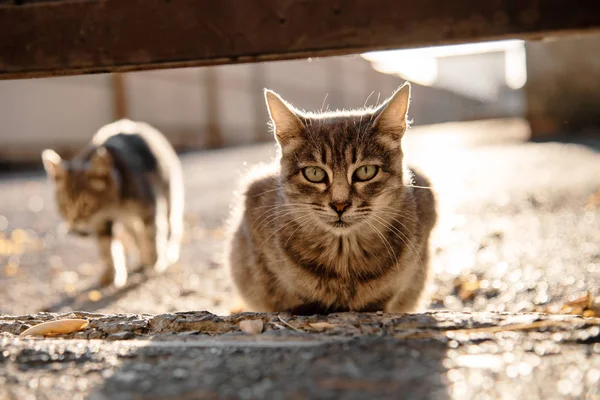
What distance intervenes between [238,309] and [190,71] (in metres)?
19.9

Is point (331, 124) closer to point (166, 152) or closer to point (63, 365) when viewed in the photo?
point (63, 365)

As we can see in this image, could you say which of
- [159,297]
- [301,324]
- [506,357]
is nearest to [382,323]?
[301,324]

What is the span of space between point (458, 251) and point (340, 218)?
2596 mm

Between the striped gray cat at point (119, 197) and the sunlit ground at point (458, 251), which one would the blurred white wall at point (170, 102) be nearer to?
the sunlit ground at point (458, 251)

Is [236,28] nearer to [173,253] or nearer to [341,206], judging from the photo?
[341,206]

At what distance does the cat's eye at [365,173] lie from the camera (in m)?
2.76

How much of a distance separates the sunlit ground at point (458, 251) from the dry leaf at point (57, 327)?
1648 mm

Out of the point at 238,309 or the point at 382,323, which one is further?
the point at 238,309

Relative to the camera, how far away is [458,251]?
496 centimetres

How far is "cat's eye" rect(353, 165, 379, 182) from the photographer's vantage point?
276 cm

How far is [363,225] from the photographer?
276 centimetres

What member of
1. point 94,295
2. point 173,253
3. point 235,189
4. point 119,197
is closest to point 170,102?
point 235,189

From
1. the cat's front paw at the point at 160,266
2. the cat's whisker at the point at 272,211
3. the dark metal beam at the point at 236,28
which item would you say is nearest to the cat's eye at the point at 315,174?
the cat's whisker at the point at 272,211

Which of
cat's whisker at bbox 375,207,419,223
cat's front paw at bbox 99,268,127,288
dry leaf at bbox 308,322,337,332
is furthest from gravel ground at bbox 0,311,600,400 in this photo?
cat's front paw at bbox 99,268,127,288
